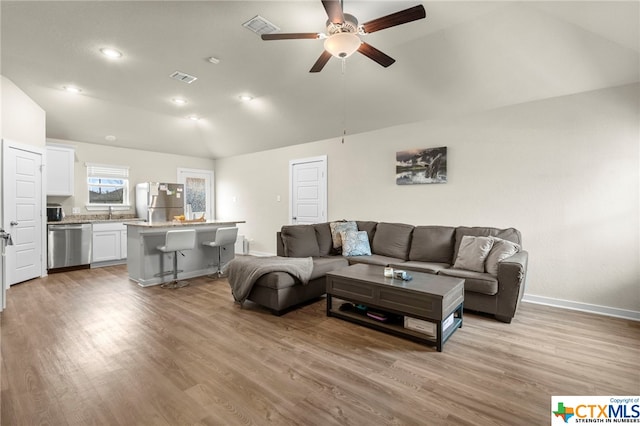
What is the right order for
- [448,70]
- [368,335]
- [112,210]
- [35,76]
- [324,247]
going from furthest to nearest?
[112,210] → [324,247] → [35,76] → [448,70] → [368,335]

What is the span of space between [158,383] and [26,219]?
446cm

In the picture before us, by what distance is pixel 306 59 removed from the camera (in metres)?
3.72

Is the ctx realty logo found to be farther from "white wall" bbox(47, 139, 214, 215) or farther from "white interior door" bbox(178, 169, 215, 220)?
"white wall" bbox(47, 139, 214, 215)

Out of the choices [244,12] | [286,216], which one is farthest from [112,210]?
[244,12]

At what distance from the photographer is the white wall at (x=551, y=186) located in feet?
10.6

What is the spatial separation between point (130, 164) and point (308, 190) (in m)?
4.17

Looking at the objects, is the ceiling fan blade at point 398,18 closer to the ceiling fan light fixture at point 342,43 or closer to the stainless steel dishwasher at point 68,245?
the ceiling fan light fixture at point 342,43

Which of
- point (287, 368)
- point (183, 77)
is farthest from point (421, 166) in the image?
point (183, 77)

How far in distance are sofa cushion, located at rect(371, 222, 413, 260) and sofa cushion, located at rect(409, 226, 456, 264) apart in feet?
0.37

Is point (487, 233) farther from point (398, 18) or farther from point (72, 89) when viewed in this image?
point (72, 89)

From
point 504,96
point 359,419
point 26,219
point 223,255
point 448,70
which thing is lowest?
point 359,419

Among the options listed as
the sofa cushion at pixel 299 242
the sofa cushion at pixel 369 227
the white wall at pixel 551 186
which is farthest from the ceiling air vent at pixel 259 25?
the sofa cushion at pixel 369 227

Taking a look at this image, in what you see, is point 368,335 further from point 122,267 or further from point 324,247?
point 122,267

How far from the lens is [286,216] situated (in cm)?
653
